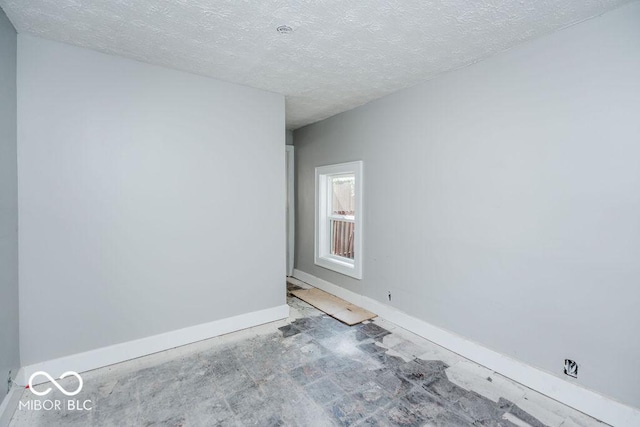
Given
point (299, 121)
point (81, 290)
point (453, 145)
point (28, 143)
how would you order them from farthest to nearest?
point (299, 121), point (453, 145), point (81, 290), point (28, 143)

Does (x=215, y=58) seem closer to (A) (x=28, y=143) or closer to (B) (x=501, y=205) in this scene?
(A) (x=28, y=143)

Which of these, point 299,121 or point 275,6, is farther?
point 299,121

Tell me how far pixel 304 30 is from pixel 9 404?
3.03 metres

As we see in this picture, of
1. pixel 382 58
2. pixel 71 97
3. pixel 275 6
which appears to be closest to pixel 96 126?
pixel 71 97

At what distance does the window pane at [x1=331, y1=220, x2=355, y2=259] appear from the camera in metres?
4.23

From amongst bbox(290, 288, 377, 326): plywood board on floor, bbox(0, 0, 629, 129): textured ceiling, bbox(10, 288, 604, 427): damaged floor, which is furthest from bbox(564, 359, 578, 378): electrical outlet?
bbox(0, 0, 629, 129): textured ceiling

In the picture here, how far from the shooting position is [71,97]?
2289 mm

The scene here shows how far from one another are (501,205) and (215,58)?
2581 mm

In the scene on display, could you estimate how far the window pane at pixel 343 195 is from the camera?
4.21m

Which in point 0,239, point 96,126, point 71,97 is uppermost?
point 71,97

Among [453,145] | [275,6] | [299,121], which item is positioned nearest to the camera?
[275,6]

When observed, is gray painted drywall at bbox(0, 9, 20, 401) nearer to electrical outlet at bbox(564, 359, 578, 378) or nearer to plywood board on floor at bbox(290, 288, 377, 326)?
plywood board on floor at bbox(290, 288, 377, 326)

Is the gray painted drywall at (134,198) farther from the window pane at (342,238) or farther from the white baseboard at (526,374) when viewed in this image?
the white baseboard at (526,374)

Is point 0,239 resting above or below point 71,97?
below
